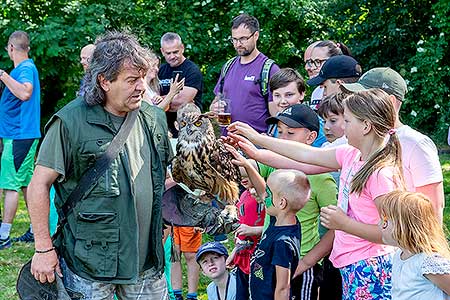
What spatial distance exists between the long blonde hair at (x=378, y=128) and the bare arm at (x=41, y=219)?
5.29 ft

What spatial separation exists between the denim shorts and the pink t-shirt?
1.02 meters

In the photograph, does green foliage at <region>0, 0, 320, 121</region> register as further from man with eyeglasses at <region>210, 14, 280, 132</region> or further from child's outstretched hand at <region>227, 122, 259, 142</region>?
child's outstretched hand at <region>227, 122, 259, 142</region>

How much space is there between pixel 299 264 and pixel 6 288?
145 inches

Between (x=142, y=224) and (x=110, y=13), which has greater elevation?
(x=110, y=13)

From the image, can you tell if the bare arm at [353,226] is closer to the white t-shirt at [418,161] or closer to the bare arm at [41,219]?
the white t-shirt at [418,161]

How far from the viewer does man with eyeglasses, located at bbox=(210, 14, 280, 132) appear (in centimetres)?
666

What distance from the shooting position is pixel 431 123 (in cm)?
1572

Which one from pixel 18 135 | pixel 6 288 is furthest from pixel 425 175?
pixel 18 135

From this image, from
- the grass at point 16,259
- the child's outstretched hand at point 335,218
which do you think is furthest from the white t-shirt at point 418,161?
the grass at point 16,259

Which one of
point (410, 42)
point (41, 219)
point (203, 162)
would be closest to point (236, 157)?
point (203, 162)

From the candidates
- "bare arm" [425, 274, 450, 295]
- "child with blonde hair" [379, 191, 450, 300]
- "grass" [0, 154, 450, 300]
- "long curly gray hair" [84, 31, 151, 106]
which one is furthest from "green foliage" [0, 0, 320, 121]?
"bare arm" [425, 274, 450, 295]

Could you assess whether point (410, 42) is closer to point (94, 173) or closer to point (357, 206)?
point (357, 206)

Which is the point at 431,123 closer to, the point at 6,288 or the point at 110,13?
the point at 110,13

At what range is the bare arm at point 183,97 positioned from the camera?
23.6ft
